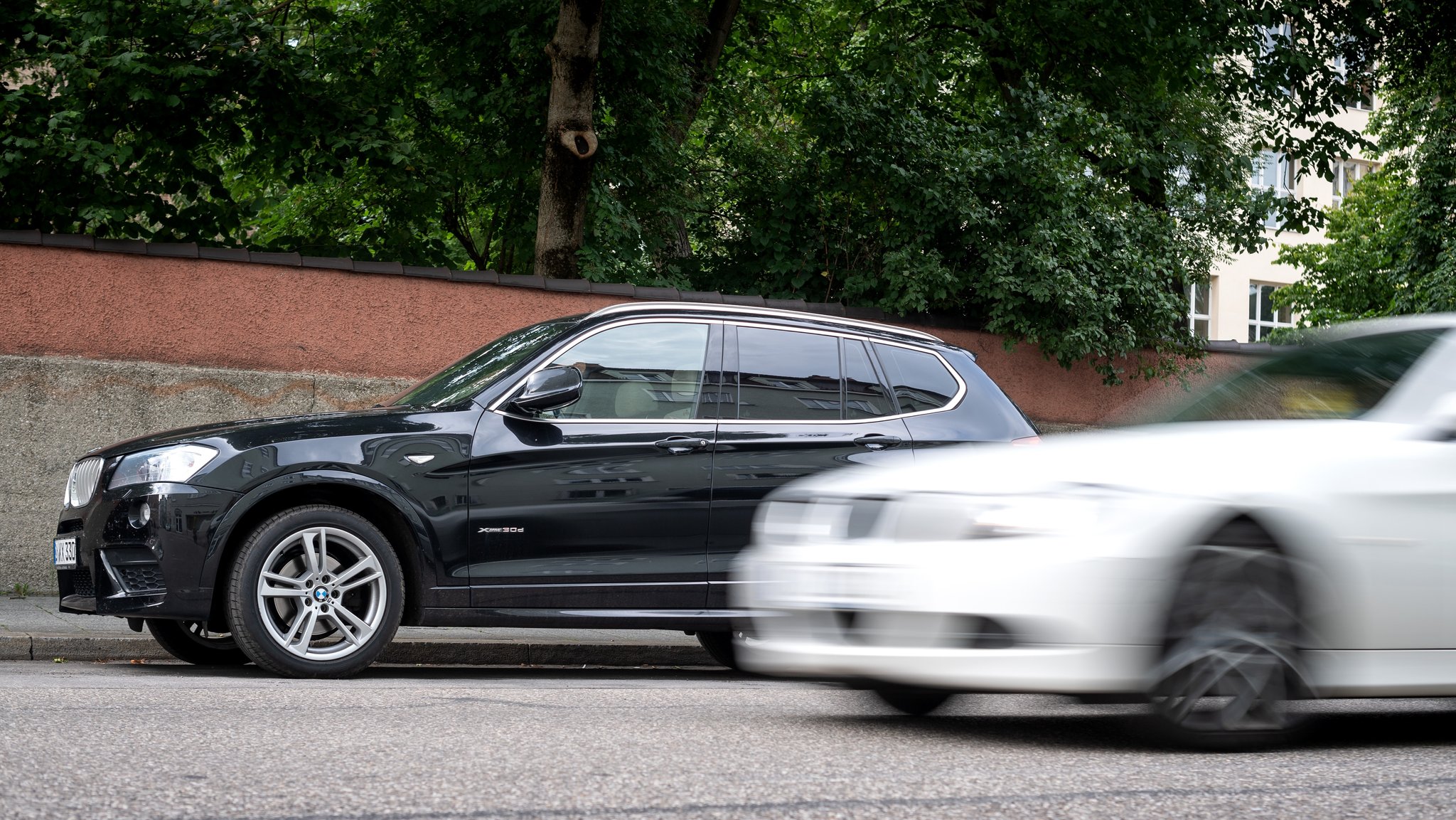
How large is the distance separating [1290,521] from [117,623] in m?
7.26

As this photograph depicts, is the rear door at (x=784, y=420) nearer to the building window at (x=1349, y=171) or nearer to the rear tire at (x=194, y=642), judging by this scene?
the rear tire at (x=194, y=642)

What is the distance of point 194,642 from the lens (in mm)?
8047

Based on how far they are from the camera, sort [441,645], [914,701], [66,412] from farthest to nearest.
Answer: [66,412] < [441,645] < [914,701]

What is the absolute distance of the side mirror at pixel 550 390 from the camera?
7.25 m

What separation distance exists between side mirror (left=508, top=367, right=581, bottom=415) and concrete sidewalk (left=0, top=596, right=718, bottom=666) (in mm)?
1966

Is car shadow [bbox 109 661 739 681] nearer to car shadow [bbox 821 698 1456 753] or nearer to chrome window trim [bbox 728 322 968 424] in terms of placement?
chrome window trim [bbox 728 322 968 424]

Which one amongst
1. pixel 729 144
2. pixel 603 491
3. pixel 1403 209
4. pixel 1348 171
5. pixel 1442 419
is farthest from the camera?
pixel 1348 171

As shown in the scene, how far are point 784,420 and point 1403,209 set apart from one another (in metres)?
25.6

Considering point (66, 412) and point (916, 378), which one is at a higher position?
point (916, 378)

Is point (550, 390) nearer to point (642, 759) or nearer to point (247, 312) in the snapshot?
point (642, 759)

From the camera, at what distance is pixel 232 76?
15.1m

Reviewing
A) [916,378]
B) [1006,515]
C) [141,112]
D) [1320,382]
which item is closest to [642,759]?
[1006,515]

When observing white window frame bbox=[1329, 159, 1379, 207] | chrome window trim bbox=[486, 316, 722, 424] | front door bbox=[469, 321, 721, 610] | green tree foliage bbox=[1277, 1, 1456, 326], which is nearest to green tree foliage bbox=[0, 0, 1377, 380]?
green tree foliage bbox=[1277, 1, 1456, 326]

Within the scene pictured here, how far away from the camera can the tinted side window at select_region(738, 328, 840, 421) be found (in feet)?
26.0
